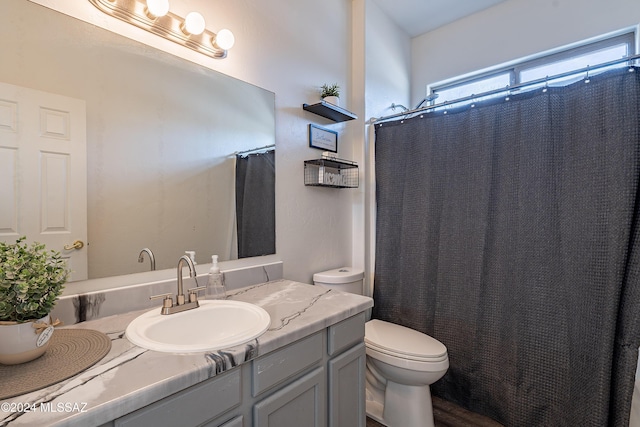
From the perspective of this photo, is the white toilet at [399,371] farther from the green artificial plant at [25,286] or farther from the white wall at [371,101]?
the green artificial plant at [25,286]

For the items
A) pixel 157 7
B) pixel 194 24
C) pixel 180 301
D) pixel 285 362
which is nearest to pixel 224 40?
pixel 194 24

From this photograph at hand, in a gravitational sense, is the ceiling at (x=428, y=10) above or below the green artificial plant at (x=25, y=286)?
above

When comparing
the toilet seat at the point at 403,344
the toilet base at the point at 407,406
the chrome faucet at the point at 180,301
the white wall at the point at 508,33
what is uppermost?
Answer: the white wall at the point at 508,33

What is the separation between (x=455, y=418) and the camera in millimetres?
1757

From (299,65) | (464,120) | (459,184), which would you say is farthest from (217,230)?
(464,120)

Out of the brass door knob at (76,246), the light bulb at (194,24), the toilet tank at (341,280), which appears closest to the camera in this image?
the brass door knob at (76,246)

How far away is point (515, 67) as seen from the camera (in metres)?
2.29

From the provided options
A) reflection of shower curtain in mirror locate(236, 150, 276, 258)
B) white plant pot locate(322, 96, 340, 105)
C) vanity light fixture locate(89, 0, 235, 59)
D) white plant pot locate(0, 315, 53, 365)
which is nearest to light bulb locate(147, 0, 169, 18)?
vanity light fixture locate(89, 0, 235, 59)

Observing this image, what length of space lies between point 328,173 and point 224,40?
0.89 m

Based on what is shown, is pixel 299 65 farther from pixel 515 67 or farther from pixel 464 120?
pixel 515 67

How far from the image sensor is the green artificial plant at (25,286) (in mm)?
697

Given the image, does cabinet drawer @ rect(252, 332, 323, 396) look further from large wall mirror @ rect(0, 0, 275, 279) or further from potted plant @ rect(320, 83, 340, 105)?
potted plant @ rect(320, 83, 340, 105)

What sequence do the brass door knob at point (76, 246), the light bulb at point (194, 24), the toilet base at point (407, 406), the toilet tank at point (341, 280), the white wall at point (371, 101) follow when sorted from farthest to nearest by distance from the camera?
the white wall at point (371, 101) < the toilet tank at point (341, 280) < the toilet base at point (407, 406) < the light bulb at point (194, 24) < the brass door knob at point (76, 246)

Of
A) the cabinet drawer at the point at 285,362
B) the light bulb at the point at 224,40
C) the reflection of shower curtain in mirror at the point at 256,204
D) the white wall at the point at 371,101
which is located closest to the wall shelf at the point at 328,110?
the white wall at the point at 371,101
